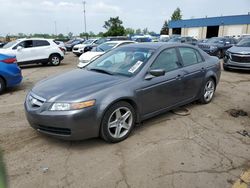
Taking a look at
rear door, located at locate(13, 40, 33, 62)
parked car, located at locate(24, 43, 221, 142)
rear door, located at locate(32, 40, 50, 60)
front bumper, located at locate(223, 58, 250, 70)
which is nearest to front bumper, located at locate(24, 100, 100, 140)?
parked car, located at locate(24, 43, 221, 142)

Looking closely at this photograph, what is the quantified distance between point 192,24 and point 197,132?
55931mm

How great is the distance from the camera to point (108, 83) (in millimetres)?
3725

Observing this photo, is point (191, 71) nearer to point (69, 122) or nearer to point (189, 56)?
point (189, 56)

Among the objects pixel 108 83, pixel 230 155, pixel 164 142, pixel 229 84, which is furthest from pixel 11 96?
pixel 229 84

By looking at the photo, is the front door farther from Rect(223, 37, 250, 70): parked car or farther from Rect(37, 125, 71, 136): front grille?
Rect(223, 37, 250, 70): parked car

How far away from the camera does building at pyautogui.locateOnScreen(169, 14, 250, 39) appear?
153ft

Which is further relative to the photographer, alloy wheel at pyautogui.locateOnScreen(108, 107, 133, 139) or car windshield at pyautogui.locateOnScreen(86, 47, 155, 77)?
car windshield at pyautogui.locateOnScreen(86, 47, 155, 77)

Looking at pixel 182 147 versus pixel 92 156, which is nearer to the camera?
pixel 92 156

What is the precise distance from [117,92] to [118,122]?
0.49 metres

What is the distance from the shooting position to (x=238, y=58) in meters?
10.2

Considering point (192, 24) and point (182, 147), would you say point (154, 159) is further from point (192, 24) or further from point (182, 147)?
point (192, 24)

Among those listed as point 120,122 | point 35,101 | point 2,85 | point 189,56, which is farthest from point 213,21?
point 35,101

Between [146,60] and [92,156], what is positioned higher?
[146,60]

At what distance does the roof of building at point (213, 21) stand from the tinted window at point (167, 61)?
48494 mm
